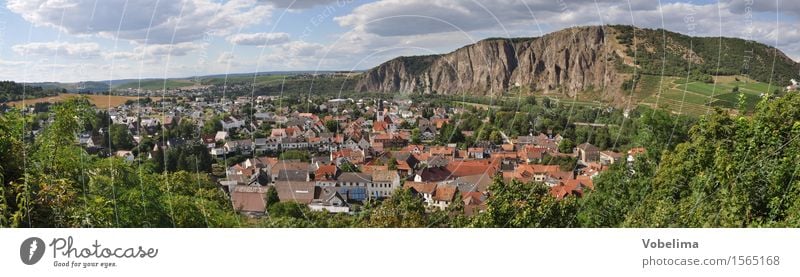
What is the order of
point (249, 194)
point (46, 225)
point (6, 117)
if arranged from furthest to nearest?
point (249, 194), point (6, 117), point (46, 225)

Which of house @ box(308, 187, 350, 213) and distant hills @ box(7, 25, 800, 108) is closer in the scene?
house @ box(308, 187, 350, 213)

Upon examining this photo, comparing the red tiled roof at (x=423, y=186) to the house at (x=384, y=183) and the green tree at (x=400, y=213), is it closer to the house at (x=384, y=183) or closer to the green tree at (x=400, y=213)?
the house at (x=384, y=183)

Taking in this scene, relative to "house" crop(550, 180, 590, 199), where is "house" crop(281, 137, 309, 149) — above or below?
above

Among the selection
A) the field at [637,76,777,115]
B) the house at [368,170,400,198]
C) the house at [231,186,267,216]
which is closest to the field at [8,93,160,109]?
the house at [231,186,267,216]

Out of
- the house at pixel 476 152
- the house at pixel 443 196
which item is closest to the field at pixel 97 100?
the house at pixel 443 196

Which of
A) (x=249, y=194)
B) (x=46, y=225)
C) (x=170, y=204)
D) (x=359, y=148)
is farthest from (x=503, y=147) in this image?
(x=46, y=225)

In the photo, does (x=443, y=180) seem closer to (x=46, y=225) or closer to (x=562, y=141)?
(x=562, y=141)

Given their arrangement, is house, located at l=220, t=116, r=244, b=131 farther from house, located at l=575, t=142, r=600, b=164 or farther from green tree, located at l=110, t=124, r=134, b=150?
house, located at l=575, t=142, r=600, b=164
